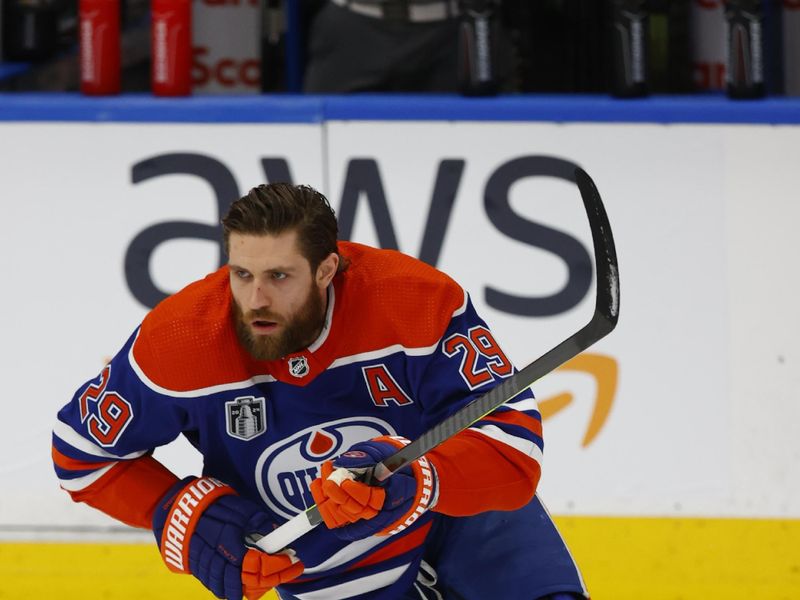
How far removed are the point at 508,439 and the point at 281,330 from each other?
35 cm

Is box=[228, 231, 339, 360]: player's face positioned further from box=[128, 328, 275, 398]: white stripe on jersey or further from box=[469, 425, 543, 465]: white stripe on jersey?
box=[469, 425, 543, 465]: white stripe on jersey

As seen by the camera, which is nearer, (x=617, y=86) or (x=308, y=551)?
(x=308, y=551)

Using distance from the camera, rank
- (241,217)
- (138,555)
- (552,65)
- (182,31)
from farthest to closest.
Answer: (552,65) < (182,31) < (138,555) < (241,217)

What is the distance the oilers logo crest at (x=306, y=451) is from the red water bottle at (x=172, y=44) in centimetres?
134

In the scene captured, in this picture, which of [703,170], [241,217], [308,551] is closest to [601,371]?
[703,170]

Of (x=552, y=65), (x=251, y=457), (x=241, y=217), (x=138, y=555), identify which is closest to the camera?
(x=241, y=217)

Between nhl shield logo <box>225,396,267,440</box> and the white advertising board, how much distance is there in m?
0.94

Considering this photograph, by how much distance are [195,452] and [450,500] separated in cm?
113

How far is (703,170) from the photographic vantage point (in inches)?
126

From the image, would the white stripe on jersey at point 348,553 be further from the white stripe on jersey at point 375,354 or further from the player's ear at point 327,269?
the player's ear at point 327,269

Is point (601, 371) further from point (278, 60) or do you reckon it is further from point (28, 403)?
point (278, 60)

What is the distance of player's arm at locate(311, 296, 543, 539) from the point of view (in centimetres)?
203

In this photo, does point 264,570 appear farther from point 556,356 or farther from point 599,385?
point 599,385

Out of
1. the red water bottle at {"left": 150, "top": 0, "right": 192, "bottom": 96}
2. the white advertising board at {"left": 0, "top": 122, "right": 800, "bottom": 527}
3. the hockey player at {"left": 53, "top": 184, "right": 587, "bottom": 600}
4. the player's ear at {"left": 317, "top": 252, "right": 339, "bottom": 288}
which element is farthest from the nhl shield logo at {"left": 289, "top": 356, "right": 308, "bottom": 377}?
the red water bottle at {"left": 150, "top": 0, "right": 192, "bottom": 96}
